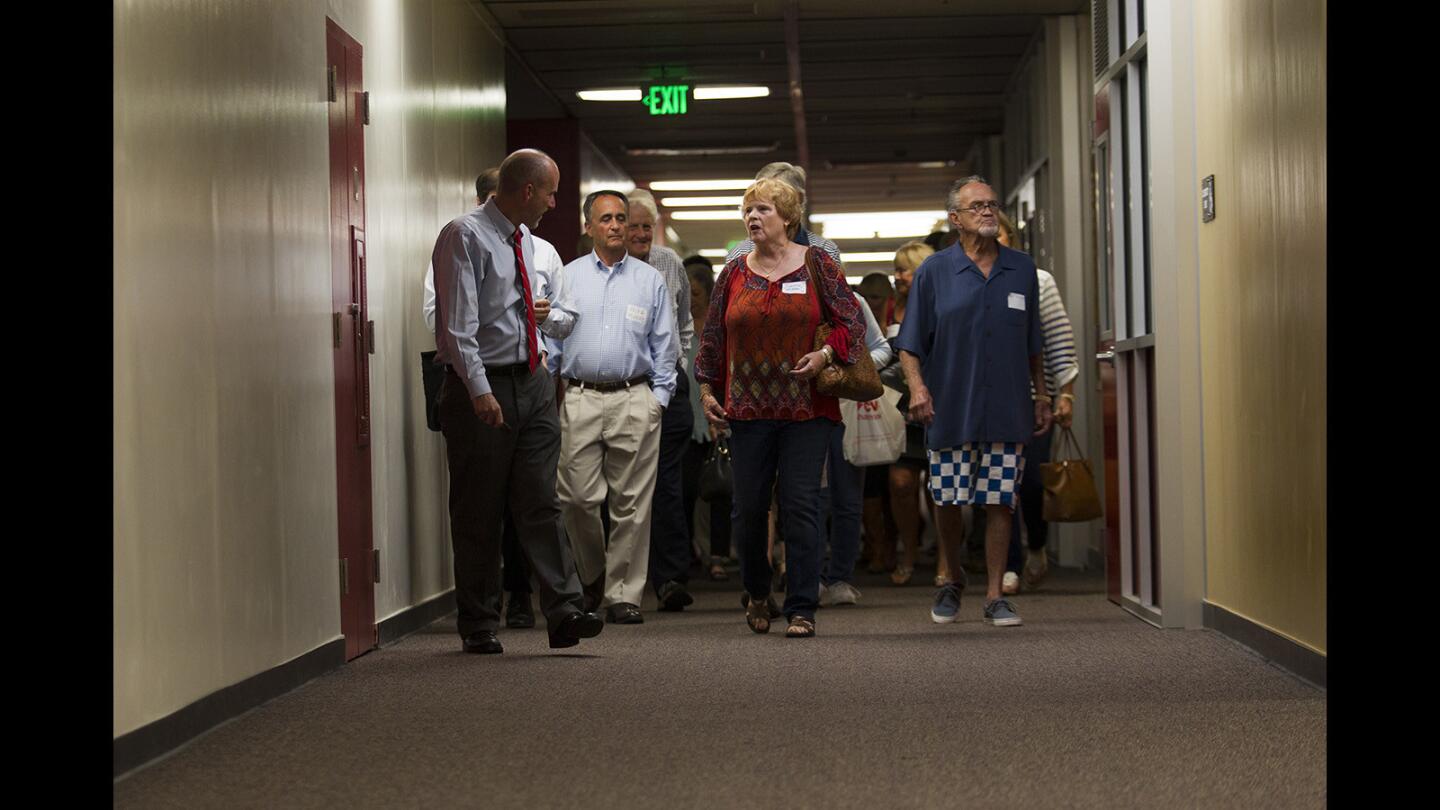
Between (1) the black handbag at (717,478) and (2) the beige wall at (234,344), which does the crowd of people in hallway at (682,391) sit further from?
(2) the beige wall at (234,344)

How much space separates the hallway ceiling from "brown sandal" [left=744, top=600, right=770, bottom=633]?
13.8 ft

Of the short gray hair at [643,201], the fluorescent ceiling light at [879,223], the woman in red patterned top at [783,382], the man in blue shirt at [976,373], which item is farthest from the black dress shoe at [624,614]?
the fluorescent ceiling light at [879,223]

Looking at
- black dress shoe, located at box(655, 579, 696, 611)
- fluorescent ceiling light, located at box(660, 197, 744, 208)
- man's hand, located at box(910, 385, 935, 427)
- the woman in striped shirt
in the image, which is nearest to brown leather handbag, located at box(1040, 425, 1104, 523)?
the woman in striped shirt

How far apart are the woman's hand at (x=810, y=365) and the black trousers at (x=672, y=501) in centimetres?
174

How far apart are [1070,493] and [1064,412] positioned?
1.05 m

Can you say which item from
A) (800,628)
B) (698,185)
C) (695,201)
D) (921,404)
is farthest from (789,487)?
(695,201)

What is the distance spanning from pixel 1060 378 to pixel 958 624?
1.16 m

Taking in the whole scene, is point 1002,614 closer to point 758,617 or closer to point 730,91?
point 758,617

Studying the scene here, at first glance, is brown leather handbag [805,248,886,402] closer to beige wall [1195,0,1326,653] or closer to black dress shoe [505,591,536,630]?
beige wall [1195,0,1326,653]

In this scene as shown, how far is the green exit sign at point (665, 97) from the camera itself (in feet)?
41.4

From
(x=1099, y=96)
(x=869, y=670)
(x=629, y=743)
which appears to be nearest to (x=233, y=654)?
(x=629, y=743)

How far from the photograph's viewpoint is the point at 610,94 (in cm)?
1338
